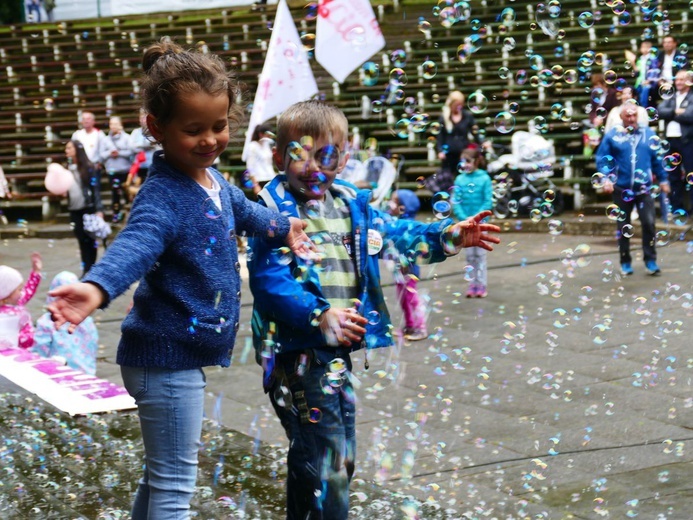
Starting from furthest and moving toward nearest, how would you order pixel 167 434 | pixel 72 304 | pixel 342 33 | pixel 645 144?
pixel 342 33 < pixel 645 144 < pixel 167 434 < pixel 72 304

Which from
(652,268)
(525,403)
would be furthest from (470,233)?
(652,268)

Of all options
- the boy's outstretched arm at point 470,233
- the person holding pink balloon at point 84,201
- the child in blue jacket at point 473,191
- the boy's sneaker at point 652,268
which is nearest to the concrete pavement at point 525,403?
the boy's sneaker at point 652,268

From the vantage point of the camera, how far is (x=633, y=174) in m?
8.48

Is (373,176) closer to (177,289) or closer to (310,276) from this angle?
(310,276)

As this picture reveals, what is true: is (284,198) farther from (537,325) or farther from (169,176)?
(537,325)

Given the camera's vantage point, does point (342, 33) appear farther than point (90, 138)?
No

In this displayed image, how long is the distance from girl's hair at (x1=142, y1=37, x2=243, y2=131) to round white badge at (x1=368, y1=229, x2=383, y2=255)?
647 millimetres

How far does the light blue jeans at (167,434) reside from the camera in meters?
2.80

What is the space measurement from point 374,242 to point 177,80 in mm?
842

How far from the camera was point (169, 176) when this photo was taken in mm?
2861

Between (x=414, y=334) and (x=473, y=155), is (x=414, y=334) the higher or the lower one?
the lower one

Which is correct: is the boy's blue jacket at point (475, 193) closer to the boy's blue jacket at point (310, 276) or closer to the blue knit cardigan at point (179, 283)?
the boy's blue jacket at point (310, 276)

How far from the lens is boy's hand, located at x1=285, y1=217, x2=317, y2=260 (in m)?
3.12

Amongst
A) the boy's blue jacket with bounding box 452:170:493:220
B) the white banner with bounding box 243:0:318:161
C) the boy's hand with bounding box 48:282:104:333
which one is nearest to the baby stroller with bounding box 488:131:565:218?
the boy's blue jacket with bounding box 452:170:493:220
